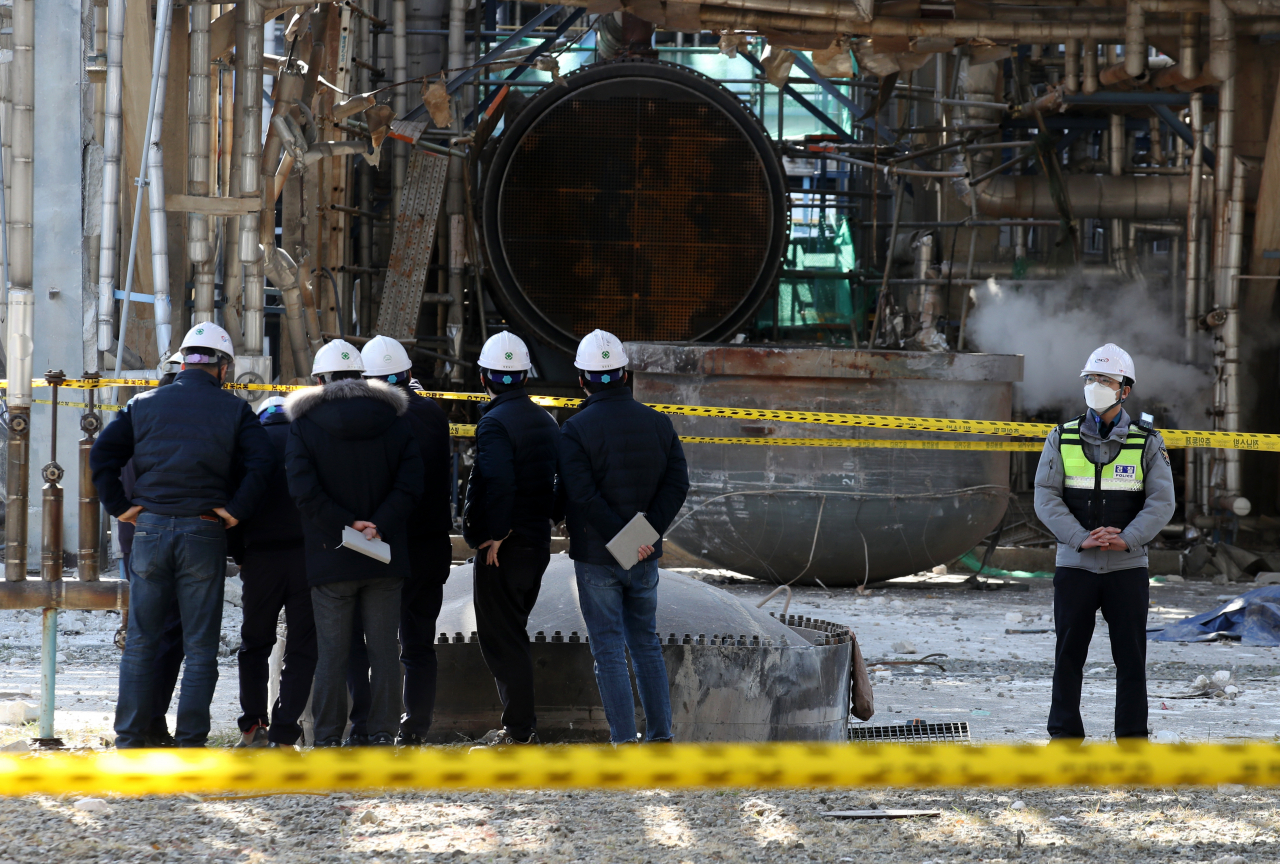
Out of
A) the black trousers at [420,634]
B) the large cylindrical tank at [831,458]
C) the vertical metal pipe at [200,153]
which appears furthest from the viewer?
the large cylindrical tank at [831,458]

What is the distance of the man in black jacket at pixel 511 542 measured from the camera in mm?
4719

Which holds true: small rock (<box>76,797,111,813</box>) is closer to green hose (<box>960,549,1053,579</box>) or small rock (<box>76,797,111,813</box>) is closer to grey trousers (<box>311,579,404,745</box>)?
grey trousers (<box>311,579,404,745</box>)

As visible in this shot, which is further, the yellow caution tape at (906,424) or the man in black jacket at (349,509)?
the yellow caution tape at (906,424)

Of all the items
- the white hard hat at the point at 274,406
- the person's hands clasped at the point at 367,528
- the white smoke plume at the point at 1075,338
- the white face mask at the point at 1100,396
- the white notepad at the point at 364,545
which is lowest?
the white notepad at the point at 364,545

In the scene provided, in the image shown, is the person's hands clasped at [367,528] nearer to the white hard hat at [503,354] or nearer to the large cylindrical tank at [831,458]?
the white hard hat at [503,354]

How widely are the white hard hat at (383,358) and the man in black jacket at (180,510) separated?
A: 21.7 inches

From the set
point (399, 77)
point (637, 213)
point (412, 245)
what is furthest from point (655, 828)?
point (399, 77)

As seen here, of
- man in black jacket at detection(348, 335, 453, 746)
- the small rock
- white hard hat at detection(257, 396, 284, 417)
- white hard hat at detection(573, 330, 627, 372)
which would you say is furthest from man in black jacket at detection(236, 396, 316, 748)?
white hard hat at detection(573, 330, 627, 372)

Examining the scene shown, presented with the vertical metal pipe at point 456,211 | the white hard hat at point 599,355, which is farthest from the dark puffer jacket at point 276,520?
the vertical metal pipe at point 456,211

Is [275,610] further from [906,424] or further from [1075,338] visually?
[1075,338]

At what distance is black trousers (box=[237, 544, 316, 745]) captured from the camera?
4.71m

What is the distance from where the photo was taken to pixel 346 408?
4461mm

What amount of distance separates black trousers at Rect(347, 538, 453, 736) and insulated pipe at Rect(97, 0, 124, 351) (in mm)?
4041

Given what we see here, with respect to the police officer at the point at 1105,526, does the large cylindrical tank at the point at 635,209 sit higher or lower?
higher
